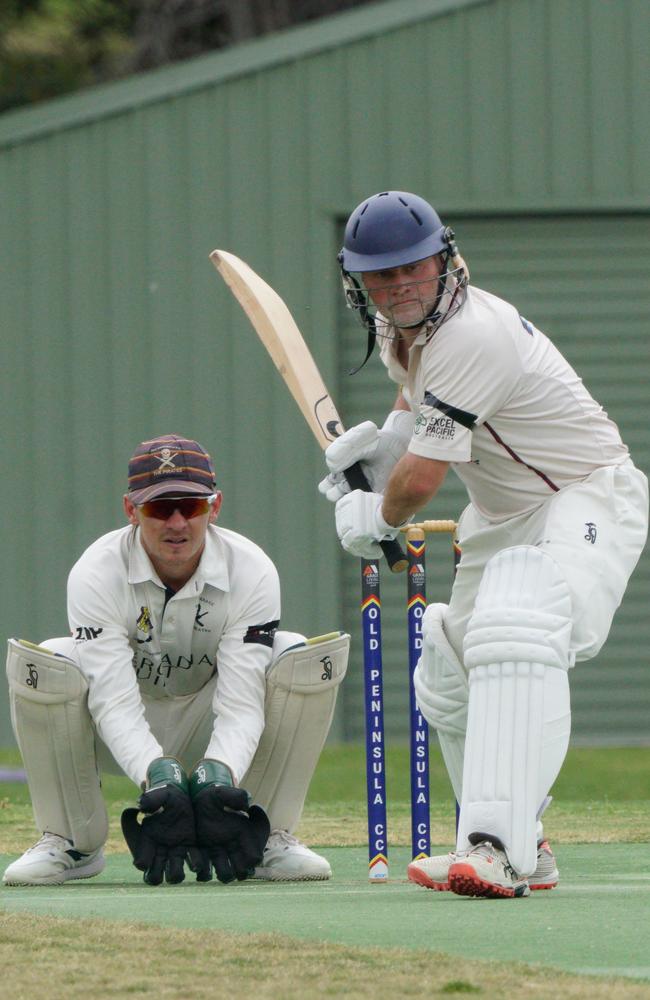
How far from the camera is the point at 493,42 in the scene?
9648mm

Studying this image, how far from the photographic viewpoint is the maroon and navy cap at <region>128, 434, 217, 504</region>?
4312 mm

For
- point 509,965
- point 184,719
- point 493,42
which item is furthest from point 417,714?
point 493,42

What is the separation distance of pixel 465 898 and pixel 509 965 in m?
0.97

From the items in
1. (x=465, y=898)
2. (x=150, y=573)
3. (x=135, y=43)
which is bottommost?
(x=465, y=898)

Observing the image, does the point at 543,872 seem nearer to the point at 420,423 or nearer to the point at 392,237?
the point at 420,423

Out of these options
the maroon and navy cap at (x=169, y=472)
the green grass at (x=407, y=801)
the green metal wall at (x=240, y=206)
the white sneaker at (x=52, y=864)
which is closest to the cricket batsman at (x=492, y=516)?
the maroon and navy cap at (x=169, y=472)

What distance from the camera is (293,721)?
4520 mm

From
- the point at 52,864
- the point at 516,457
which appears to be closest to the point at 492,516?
the point at 516,457

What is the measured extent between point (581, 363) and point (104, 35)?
8.64 meters

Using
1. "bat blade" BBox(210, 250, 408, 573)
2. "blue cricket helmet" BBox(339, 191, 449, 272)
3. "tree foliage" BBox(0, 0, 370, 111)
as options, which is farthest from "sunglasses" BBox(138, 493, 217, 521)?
"tree foliage" BBox(0, 0, 370, 111)

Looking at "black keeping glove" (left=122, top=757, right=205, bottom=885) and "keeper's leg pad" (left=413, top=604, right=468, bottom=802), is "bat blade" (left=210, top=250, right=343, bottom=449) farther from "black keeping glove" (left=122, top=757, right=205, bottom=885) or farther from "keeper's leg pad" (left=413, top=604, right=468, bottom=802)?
"black keeping glove" (left=122, top=757, right=205, bottom=885)

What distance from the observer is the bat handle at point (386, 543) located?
407 cm

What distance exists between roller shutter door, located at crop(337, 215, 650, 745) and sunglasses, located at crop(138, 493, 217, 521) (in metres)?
5.27

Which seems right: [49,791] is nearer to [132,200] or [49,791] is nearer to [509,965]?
[509,965]
